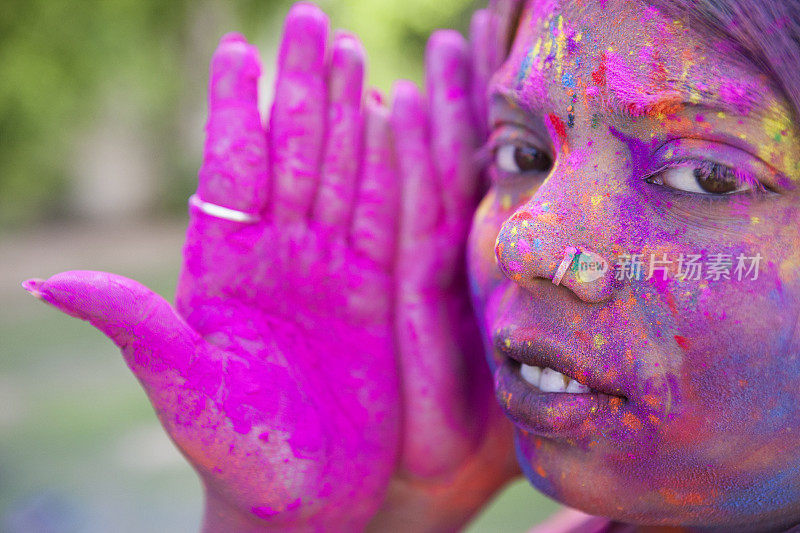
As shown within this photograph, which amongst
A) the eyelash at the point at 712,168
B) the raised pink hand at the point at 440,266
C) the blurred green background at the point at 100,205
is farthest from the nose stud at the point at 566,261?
the blurred green background at the point at 100,205

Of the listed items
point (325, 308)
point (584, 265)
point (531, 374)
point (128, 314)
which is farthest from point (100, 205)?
point (584, 265)

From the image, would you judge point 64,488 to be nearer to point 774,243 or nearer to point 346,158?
point 346,158

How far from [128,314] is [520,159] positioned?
512mm

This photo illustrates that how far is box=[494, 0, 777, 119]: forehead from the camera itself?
74 centimetres

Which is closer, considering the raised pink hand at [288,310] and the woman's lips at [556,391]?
the woman's lips at [556,391]

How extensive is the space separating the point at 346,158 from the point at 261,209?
0.15m

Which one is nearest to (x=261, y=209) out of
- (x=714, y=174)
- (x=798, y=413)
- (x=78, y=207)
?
(x=714, y=174)

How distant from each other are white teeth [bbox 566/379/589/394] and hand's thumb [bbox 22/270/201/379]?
454 millimetres

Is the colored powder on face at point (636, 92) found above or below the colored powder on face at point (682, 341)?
above

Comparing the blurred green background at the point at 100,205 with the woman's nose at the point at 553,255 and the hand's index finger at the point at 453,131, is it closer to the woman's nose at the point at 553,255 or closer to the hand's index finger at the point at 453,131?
the hand's index finger at the point at 453,131

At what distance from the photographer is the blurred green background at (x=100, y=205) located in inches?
109

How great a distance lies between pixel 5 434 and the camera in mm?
3100

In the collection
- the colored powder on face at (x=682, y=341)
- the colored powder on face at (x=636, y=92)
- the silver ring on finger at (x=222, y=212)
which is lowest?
the silver ring on finger at (x=222, y=212)

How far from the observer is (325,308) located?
3.69 feet
